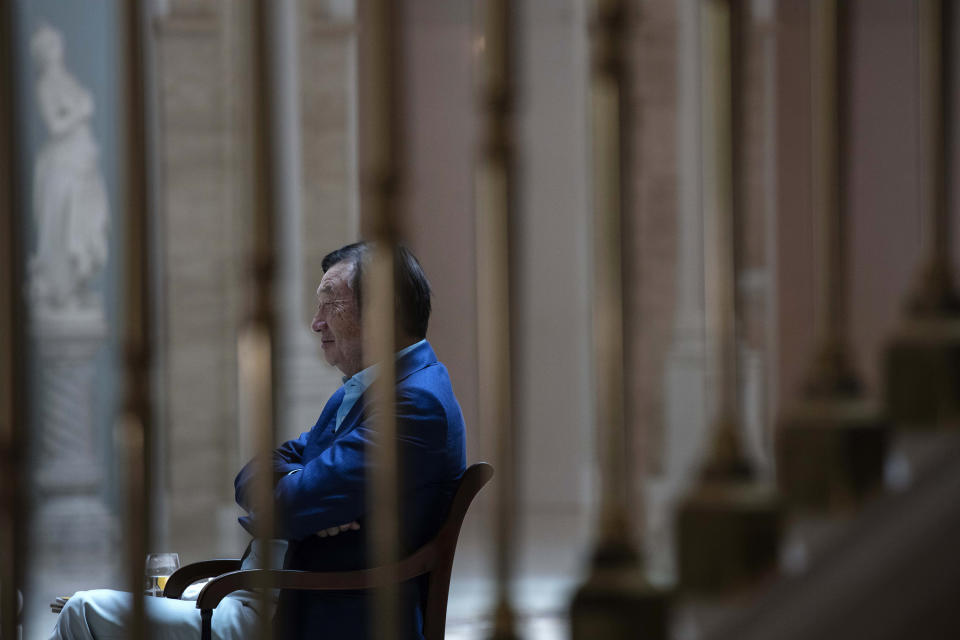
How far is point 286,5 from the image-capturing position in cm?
706

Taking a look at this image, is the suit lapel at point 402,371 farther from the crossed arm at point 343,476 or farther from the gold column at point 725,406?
the gold column at point 725,406

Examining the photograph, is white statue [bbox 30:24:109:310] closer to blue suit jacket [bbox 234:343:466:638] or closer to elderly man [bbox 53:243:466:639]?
elderly man [bbox 53:243:466:639]

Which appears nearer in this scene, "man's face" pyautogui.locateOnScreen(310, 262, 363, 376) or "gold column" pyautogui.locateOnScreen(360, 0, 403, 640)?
"gold column" pyautogui.locateOnScreen(360, 0, 403, 640)

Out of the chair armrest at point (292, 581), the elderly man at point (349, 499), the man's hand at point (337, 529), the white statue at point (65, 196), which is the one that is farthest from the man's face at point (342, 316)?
the white statue at point (65, 196)

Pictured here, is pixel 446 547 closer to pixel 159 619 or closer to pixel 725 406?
pixel 159 619

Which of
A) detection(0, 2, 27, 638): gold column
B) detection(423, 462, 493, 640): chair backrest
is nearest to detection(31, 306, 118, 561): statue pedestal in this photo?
detection(423, 462, 493, 640): chair backrest

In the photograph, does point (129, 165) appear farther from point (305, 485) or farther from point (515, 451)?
point (305, 485)

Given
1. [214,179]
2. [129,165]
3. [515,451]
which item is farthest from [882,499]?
[214,179]

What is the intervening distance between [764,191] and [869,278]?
3.46 feet

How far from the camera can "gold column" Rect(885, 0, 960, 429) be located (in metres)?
1.30

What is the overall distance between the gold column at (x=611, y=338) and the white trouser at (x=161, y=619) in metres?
1.80

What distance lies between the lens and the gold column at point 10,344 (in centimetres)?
121

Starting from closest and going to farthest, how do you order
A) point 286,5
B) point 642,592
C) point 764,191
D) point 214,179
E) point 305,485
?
point 642,592
point 305,485
point 286,5
point 214,179
point 764,191

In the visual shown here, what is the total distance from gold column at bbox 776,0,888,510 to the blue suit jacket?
1.54m
